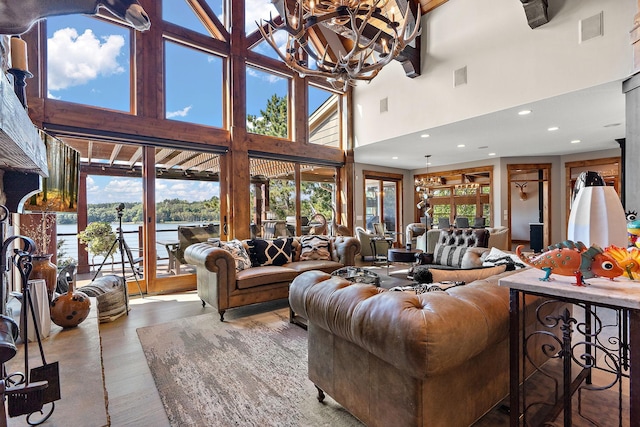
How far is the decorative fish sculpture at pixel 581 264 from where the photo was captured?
1181 millimetres

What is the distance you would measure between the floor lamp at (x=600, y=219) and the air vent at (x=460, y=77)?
3594 millimetres

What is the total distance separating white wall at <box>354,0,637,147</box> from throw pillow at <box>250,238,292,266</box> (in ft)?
10.2

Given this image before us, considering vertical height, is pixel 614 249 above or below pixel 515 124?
below

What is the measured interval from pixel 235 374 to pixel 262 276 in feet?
4.67

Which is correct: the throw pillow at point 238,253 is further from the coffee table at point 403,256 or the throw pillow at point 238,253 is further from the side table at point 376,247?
the side table at point 376,247

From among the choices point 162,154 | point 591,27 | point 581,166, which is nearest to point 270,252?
point 162,154

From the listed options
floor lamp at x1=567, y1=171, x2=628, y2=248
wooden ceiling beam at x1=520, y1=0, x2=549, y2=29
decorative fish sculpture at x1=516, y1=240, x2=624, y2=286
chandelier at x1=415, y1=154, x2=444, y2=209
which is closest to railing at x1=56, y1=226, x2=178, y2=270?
decorative fish sculpture at x1=516, y1=240, x2=624, y2=286

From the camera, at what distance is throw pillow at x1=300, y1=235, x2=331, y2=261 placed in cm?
446

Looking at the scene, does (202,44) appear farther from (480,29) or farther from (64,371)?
(64,371)

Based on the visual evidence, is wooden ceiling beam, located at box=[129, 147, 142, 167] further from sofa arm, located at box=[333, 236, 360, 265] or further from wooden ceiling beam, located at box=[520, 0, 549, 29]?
wooden ceiling beam, located at box=[520, 0, 549, 29]

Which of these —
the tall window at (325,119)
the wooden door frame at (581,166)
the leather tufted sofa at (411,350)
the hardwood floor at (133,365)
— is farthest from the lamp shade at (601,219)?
the wooden door frame at (581,166)

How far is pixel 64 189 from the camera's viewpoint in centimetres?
174

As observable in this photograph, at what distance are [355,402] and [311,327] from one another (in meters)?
0.47

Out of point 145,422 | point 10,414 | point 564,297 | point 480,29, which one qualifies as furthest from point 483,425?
point 480,29
